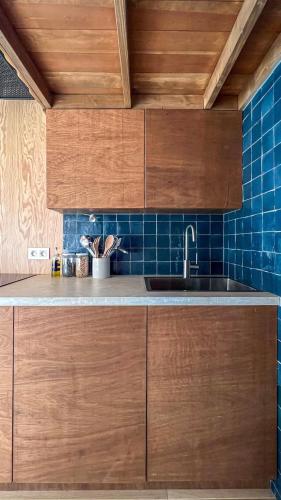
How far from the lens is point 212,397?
1312mm

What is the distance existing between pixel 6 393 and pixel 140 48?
5.09 feet

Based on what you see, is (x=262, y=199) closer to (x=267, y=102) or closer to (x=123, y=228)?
(x=267, y=102)

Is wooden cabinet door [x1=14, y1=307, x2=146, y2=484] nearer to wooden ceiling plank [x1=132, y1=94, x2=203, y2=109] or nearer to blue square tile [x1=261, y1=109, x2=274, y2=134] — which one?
blue square tile [x1=261, y1=109, x2=274, y2=134]

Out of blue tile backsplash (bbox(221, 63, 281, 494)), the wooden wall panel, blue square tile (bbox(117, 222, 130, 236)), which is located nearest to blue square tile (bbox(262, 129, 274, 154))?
blue tile backsplash (bbox(221, 63, 281, 494))

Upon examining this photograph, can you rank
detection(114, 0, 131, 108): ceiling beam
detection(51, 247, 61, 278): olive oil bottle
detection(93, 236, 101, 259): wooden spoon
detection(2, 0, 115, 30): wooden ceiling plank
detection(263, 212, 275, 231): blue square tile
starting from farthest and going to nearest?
detection(51, 247, 61, 278): olive oil bottle → detection(93, 236, 101, 259): wooden spoon → detection(263, 212, 275, 231): blue square tile → detection(2, 0, 115, 30): wooden ceiling plank → detection(114, 0, 131, 108): ceiling beam

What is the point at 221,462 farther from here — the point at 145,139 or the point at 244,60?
the point at 244,60

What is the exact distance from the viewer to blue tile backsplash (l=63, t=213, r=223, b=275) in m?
2.00

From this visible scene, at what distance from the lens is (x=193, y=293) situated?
4.45 feet

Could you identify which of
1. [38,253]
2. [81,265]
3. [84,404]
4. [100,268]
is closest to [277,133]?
[100,268]

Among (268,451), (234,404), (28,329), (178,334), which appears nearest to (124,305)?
(178,334)

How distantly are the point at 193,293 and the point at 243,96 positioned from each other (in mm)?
1058

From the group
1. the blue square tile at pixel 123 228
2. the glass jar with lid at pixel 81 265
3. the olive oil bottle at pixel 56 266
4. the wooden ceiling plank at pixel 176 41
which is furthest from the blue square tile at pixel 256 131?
the olive oil bottle at pixel 56 266

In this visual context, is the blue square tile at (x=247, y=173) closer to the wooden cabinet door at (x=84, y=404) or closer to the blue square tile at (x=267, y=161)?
the blue square tile at (x=267, y=161)

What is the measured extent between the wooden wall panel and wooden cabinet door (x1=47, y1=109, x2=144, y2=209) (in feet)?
1.21
